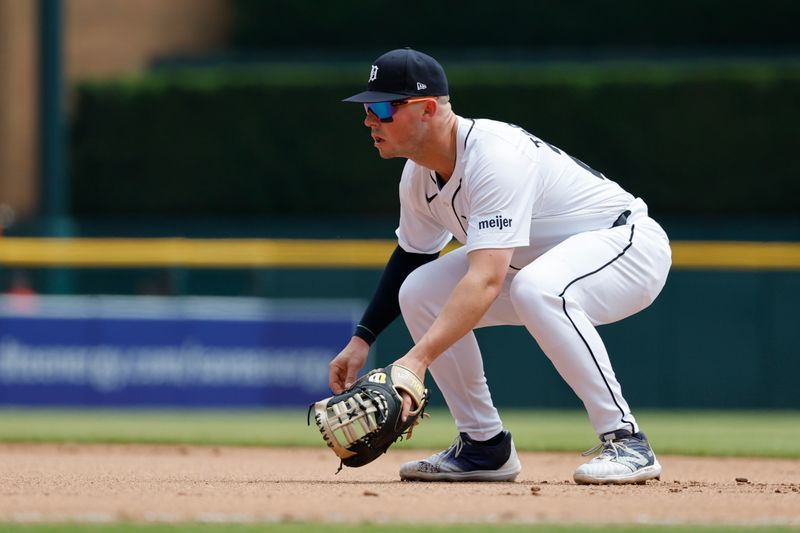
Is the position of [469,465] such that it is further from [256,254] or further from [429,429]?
[256,254]

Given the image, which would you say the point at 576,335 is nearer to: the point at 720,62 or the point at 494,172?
the point at 494,172

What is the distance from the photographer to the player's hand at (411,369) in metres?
4.58

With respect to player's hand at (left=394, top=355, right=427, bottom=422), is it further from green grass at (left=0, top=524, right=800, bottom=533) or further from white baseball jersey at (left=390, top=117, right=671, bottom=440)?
green grass at (left=0, top=524, right=800, bottom=533)

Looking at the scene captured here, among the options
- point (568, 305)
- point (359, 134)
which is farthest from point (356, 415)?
point (359, 134)

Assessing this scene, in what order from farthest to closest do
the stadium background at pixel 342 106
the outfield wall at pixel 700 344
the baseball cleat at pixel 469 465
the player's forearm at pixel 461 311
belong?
the stadium background at pixel 342 106
the outfield wall at pixel 700 344
the baseball cleat at pixel 469 465
the player's forearm at pixel 461 311

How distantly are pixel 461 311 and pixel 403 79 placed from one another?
32.1 inches

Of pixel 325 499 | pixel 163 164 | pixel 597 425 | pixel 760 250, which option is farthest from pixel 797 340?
pixel 163 164

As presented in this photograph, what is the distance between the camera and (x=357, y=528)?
3.63 meters

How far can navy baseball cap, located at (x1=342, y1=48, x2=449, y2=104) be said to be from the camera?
4.69m

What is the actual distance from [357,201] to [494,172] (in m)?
14.0

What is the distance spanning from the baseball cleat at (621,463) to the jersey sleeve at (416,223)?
1.01m

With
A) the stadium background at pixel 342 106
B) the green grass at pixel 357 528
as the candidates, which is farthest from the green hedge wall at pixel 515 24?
the green grass at pixel 357 528

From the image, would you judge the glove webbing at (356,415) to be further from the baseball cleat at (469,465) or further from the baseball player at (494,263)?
the baseball cleat at (469,465)

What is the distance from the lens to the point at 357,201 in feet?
61.2
